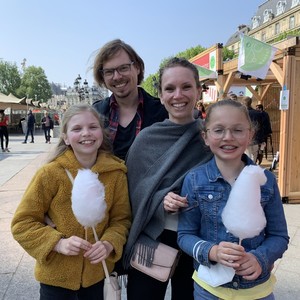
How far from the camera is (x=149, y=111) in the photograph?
2361 mm

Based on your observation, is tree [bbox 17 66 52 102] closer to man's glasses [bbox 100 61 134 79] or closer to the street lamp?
the street lamp

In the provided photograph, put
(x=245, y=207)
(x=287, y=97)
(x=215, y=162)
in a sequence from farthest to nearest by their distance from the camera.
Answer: (x=287, y=97) < (x=215, y=162) < (x=245, y=207)

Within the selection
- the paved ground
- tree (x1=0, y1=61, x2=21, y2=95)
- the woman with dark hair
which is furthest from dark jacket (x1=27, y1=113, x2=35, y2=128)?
tree (x1=0, y1=61, x2=21, y2=95)

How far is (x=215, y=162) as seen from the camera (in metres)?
1.82

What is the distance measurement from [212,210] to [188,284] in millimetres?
643

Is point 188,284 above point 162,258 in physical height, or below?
below

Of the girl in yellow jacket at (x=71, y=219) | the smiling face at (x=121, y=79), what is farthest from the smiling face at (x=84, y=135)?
the smiling face at (x=121, y=79)

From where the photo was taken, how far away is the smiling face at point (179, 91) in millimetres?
1919

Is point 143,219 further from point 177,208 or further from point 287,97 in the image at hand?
point 287,97

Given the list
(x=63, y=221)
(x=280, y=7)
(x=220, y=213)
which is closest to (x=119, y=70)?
(x=63, y=221)

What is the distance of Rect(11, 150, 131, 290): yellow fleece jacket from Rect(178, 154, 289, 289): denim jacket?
1.27 ft

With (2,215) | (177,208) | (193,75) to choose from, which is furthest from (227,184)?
(2,215)

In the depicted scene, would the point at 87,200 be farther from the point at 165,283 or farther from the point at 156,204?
the point at 165,283

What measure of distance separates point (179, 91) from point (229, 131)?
0.39 meters
